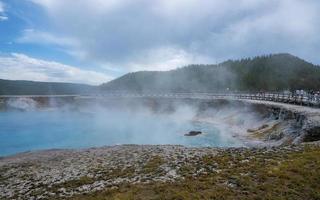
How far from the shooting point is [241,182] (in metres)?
12.9

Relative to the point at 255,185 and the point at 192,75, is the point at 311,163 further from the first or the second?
the point at 192,75

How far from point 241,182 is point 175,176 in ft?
11.2

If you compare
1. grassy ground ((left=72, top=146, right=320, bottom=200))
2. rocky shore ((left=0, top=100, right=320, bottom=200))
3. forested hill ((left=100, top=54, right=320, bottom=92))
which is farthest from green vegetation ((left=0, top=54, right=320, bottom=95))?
grassy ground ((left=72, top=146, right=320, bottom=200))

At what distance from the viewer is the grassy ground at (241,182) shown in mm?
11868

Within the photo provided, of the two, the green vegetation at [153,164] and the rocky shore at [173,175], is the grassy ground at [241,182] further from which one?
the green vegetation at [153,164]

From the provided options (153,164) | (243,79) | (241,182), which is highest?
(243,79)

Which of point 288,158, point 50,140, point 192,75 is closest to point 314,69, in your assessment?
point 192,75

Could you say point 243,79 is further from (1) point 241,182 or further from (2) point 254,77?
(1) point 241,182

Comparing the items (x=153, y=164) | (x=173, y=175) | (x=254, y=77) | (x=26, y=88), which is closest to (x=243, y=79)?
(x=254, y=77)

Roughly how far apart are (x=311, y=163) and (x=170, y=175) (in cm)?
725

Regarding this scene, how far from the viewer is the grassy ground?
11.9m

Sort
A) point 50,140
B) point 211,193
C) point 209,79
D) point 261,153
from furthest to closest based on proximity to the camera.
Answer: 1. point 209,79
2. point 50,140
3. point 261,153
4. point 211,193

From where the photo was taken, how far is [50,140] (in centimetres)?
4719

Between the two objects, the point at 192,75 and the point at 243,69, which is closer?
the point at 243,69
